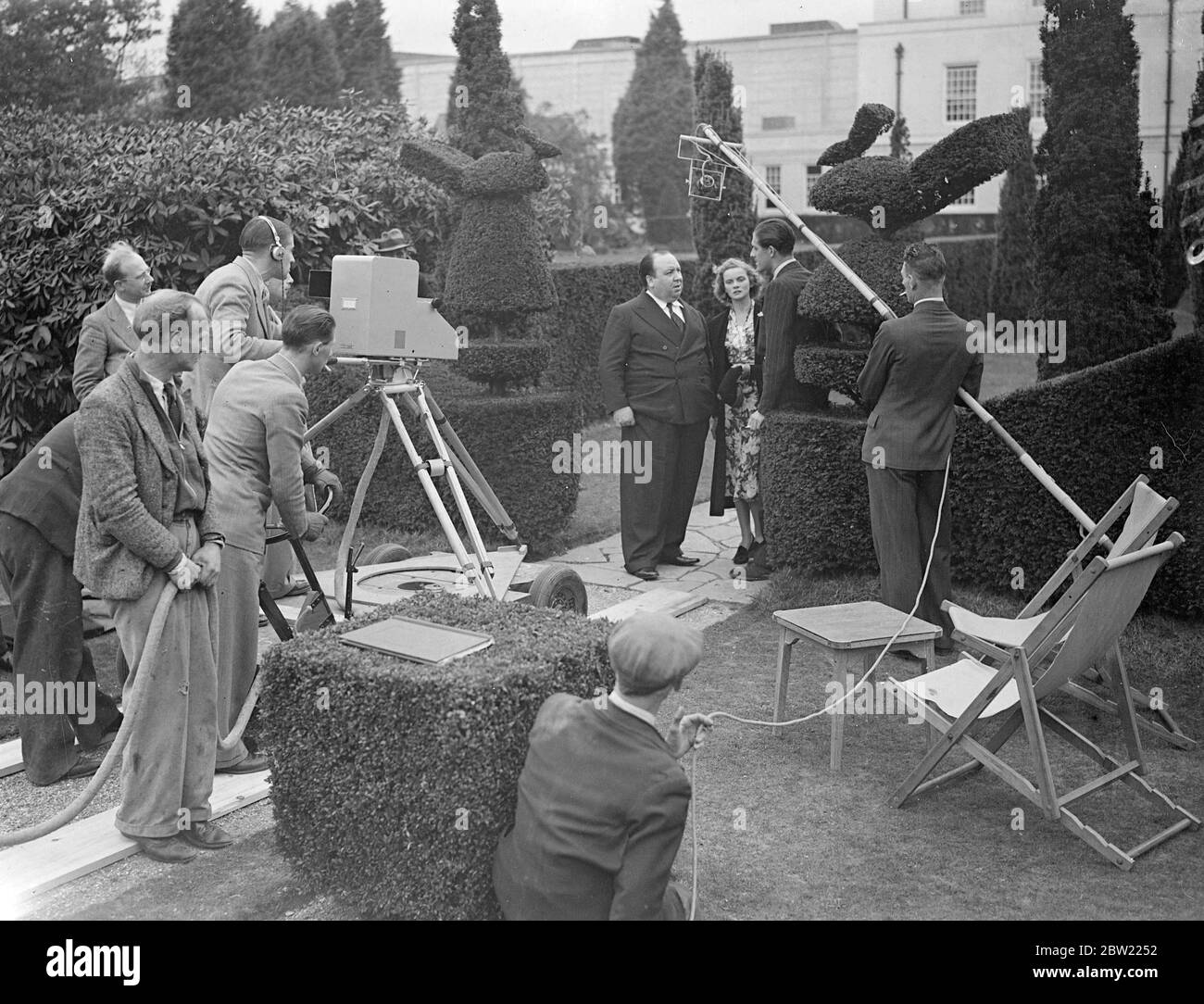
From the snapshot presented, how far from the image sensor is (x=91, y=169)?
11234mm

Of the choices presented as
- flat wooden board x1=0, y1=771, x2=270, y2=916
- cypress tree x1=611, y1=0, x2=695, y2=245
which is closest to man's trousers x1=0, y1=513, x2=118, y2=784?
flat wooden board x1=0, y1=771, x2=270, y2=916

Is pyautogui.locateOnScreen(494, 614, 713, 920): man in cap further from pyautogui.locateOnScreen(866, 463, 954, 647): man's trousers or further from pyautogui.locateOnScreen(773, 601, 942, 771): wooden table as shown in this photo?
pyautogui.locateOnScreen(866, 463, 954, 647): man's trousers

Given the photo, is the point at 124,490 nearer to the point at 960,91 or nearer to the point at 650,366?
the point at 650,366

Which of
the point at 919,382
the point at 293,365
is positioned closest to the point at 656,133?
the point at 919,382

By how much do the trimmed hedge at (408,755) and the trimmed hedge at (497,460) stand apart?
4.88m

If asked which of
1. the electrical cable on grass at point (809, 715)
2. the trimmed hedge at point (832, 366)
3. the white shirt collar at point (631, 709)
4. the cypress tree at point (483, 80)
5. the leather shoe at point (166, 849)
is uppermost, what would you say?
the cypress tree at point (483, 80)

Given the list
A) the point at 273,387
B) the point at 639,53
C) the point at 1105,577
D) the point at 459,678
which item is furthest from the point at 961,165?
the point at 639,53

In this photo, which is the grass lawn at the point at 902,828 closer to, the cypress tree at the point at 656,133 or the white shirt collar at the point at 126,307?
the white shirt collar at the point at 126,307

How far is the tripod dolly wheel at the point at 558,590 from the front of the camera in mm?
6977

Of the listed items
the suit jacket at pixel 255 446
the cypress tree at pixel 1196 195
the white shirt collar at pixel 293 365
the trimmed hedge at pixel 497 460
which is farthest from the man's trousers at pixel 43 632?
the cypress tree at pixel 1196 195

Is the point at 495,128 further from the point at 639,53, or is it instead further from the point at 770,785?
the point at 639,53

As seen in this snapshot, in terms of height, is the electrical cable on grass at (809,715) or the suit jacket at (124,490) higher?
the suit jacket at (124,490)

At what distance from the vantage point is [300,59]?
24.9 metres

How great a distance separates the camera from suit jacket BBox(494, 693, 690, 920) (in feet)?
11.5
